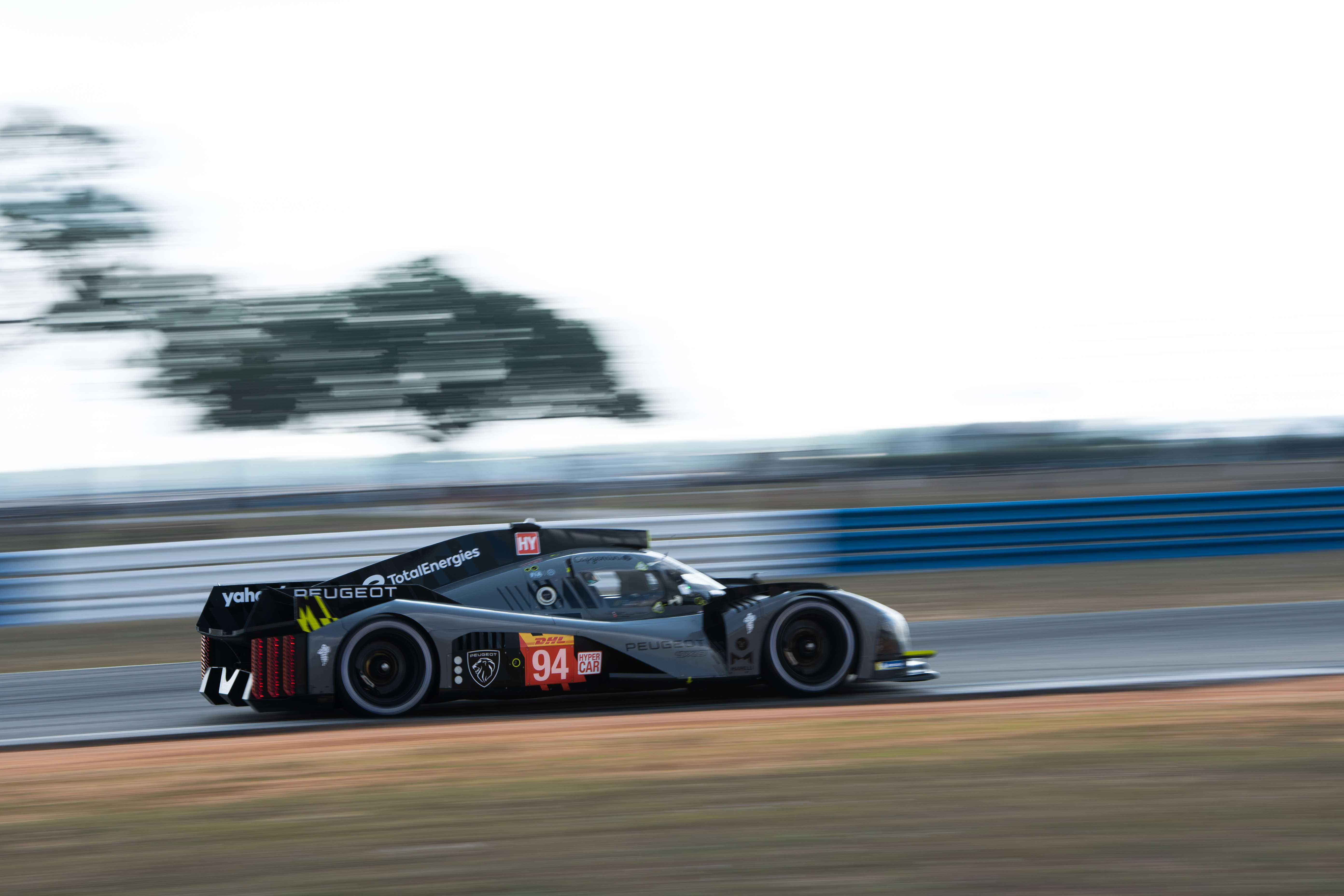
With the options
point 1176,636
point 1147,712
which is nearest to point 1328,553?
point 1176,636

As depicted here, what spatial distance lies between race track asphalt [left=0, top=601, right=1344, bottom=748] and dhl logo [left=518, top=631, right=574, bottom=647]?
0.43m

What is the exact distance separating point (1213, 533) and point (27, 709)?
12.3 metres

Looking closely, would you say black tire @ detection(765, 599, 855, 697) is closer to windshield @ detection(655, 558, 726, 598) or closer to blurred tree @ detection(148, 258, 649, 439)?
windshield @ detection(655, 558, 726, 598)

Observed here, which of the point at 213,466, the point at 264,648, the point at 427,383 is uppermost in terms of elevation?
the point at 427,383

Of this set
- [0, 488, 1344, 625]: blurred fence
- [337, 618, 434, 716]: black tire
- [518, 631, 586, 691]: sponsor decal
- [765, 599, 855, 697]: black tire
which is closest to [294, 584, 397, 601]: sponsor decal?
[337, 618, 434, 716]: black tire

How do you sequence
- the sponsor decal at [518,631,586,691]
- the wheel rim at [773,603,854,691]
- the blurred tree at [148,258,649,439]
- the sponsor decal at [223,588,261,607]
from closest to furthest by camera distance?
the sponsor decal at [518,631,586,691] < the sponsor decal at [223,588,261,607] < the wheel rim at [773,603,854,691] < the blurred tree at [148,258,649,439]

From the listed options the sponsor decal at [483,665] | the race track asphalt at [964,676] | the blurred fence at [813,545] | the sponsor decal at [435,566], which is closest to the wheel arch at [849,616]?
the race track asphalt at [964,676]

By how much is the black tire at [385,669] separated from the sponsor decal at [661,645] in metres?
1.12

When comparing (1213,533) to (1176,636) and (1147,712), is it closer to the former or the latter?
(1176,636)

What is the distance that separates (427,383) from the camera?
24.6 metres

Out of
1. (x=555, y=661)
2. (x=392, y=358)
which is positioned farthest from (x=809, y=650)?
(x=392, y=358)

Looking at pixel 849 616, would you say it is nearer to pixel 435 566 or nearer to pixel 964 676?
pixel 964 676

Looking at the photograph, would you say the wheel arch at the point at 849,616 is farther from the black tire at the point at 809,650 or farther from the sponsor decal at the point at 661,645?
the sponsor decal at the point at 661,645

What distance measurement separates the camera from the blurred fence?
1223 centimetres
